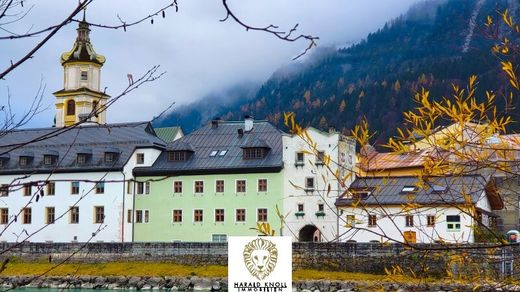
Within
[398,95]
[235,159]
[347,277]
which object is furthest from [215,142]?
[398,95]

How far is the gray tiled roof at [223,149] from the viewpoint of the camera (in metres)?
53.7

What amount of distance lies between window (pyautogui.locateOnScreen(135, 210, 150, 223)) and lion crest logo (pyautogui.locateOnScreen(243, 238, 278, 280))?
3785cm

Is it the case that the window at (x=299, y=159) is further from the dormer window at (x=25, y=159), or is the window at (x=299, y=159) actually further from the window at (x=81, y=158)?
the dormer window at (x=25, y=159)

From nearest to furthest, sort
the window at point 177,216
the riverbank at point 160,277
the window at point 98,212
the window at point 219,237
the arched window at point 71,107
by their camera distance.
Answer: the riverbank at point 160,277
the window at point 219,237
the window at point 98,212
the window at point 177,216
the arched window at point 71,107

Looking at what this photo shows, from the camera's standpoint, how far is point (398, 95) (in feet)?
449

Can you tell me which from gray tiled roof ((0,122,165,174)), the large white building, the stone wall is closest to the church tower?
the large white building

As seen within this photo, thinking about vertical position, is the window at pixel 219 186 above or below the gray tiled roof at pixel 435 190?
above

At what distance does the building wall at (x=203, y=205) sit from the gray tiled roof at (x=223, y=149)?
0.55m

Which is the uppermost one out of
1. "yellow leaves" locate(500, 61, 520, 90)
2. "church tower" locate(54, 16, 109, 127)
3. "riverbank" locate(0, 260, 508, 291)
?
"church tower" locate(54, 16, 109, 127)

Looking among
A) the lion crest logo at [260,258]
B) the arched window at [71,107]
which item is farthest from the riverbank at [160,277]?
the arched window at [71,107]

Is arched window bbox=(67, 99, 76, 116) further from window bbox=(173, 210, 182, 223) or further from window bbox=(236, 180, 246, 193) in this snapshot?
window bbox=(236, 180, 246, 193)

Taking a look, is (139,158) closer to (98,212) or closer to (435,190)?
(98,212)

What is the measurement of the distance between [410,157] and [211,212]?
159 ft

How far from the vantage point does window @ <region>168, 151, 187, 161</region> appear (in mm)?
56188
